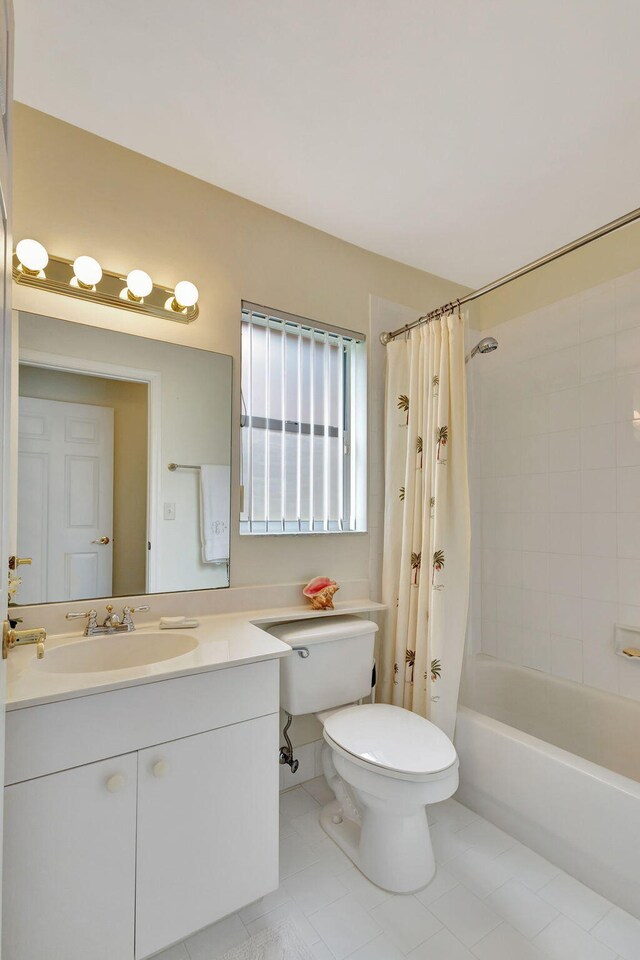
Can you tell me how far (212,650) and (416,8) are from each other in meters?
1.76

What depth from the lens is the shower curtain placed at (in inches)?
71.6

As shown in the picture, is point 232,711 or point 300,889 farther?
point 300,889

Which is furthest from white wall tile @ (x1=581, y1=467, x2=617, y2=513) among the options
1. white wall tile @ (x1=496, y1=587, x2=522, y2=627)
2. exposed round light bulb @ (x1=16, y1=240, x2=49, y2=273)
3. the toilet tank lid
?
exposed round light bulb @ (x1=16, y1=240, x2=49, y2=273)

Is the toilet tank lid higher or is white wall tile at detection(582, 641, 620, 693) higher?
the toilet tank lid

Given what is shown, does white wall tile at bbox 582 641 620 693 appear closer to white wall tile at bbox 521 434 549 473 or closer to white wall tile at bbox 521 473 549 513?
white wall tile at bbox 521 473 549 513

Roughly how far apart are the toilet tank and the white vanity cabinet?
35 cm

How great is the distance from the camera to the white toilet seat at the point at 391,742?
1.35 m

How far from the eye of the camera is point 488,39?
47.8 inches

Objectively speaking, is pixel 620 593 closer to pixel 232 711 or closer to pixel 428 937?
pixel 428 937

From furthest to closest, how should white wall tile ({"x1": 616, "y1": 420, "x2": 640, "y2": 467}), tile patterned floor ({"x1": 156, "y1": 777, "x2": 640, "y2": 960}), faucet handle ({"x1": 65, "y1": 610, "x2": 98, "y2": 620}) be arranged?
white wall tile ({"x1": 616, "y1": 420, "x2": 640, "y2": 467}), faucet handle ({"x1": 65, "y1": 610, "x2": 98, "y2": 620}), tile patterned floor ({"x1": 156, "y1": 777, "x2": 640, "y2": 960})

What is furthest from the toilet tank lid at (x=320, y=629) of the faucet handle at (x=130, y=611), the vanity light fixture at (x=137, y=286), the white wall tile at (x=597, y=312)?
the white wall tile at (x=597, y=312)

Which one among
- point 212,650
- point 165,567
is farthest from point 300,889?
point 165,567

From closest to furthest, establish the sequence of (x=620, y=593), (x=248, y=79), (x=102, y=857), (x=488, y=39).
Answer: (x=102, y=857), (x=488, y=39), (x=248, y=79), (x=620, y=593)

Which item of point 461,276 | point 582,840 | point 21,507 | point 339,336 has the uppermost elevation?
point 461,276
